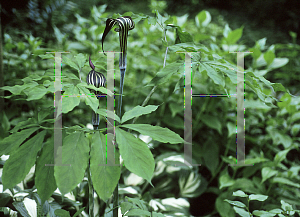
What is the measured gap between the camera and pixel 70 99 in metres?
0.39

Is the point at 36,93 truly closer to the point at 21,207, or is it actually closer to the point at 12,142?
the point at 12,142

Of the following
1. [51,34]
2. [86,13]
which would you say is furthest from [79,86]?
[86,13]

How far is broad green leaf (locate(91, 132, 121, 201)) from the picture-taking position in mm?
365

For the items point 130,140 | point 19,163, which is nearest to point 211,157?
point 130,140

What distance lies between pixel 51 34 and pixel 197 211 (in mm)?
1963

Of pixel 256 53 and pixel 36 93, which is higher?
pixel 256 53

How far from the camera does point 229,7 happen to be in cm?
363

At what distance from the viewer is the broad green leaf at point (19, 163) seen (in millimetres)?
389

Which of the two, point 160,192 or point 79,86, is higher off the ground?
point 79,86

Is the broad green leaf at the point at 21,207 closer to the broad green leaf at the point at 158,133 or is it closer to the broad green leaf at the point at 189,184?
the broad green leaf at the point at 158,133

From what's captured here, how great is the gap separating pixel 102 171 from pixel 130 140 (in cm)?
7

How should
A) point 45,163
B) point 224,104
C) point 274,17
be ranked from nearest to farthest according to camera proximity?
point 45,163 < point 224,104 < point 274,17

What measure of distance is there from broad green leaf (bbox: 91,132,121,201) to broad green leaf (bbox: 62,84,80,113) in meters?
0.07

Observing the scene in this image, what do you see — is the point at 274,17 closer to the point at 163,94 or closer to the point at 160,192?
the point at 163,94
